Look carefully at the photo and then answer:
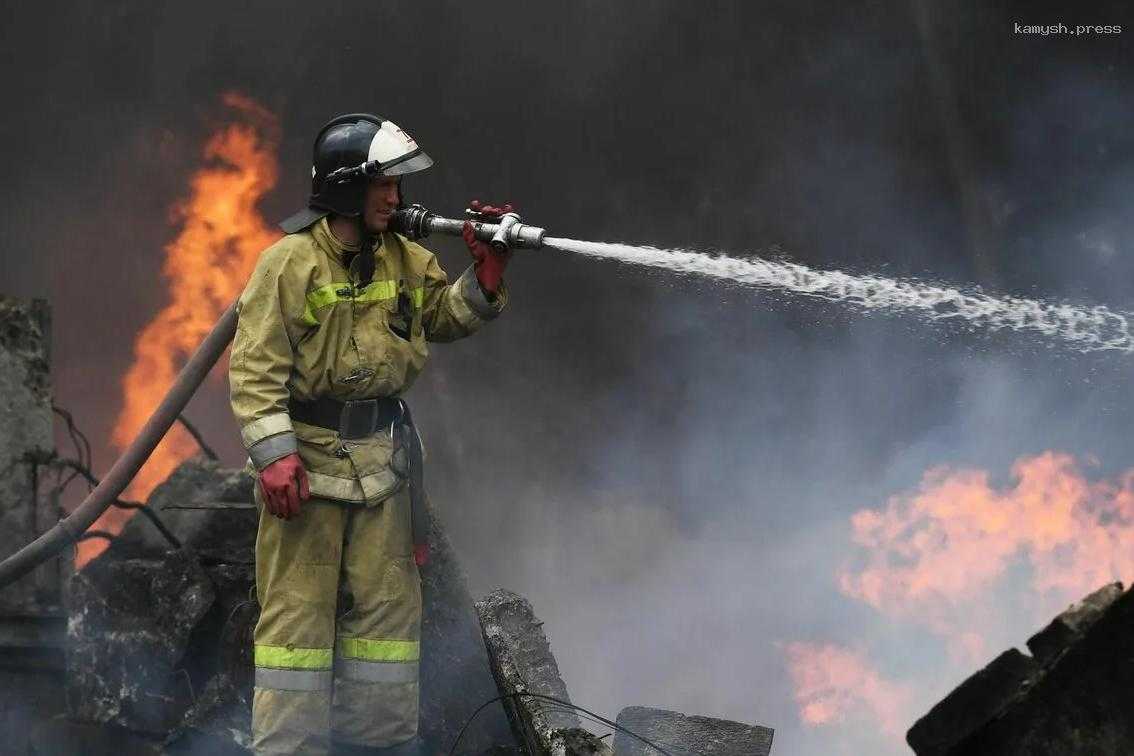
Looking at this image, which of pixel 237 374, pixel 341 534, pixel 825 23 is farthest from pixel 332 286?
pixel 825 23

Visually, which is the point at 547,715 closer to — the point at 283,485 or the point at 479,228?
the point at 283,485

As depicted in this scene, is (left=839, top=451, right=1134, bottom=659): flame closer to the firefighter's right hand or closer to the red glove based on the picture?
the red glove

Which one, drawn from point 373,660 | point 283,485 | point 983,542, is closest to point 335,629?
point 373,660

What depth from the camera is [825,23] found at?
6559mm

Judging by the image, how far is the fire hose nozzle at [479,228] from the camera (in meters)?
4.41

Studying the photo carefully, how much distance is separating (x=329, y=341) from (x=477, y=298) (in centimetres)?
56

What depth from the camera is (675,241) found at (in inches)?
278

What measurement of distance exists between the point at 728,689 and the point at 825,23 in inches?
144

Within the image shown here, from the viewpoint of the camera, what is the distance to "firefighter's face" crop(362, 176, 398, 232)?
4.46m

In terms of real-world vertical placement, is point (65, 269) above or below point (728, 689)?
above

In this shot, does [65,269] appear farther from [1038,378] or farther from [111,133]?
[1038,378]

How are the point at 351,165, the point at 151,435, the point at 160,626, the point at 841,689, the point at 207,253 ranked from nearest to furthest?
the point at 351,165 < the point at 151,435 < the point at 160,626 < the point at 841,689 < the point at 207,253

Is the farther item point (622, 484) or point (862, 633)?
point (622, 484)

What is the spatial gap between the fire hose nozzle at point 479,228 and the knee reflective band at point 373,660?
1431mm
